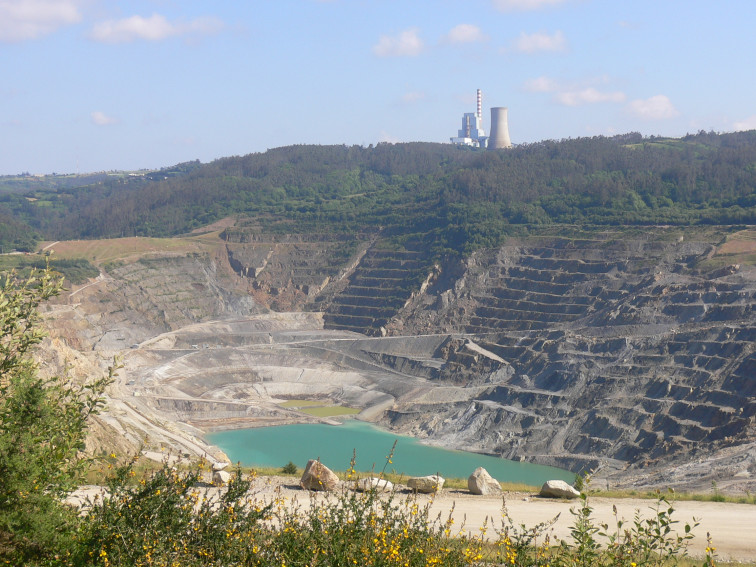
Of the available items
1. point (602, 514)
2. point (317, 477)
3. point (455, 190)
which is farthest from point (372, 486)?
point (455, 190)

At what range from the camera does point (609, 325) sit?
69.9 m

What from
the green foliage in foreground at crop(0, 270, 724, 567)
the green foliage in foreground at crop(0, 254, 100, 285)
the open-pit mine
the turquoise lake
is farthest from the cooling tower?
the green foliage in foreground at crop(0, 270, 724, 567)

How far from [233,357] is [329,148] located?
3740 inches

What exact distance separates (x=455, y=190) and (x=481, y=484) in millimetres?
92071

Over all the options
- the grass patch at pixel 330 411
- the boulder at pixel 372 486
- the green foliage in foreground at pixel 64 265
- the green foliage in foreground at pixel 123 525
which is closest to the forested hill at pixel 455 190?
the grass patch at pixel 330 411

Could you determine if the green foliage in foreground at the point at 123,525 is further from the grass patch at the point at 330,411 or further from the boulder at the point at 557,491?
the grass patch at the point at 330,411

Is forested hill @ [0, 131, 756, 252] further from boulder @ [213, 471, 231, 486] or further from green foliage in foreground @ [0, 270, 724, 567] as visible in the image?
green foliage in foreground @ [0, 270, 724, 567]

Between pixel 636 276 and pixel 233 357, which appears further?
pixel 233 357

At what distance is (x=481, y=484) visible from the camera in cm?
2333

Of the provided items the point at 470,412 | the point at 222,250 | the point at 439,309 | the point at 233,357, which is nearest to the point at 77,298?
the point at 233,357

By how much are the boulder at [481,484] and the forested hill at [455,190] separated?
64.4 meters

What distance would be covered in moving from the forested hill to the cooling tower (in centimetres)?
519

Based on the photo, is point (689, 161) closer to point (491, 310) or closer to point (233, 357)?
point (491, 310)

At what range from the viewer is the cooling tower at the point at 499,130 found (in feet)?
520
